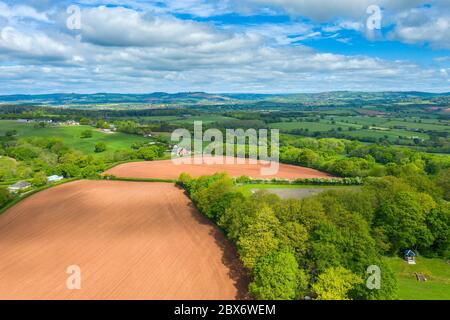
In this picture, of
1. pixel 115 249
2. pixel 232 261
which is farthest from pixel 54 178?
pixel 232 261

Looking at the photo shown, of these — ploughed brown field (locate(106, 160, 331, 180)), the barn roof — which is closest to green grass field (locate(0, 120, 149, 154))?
ploughed brown field (locate(106, 160, 331, 180))

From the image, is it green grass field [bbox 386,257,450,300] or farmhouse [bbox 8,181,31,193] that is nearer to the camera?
green grass field [bbox 386,257,450,300]

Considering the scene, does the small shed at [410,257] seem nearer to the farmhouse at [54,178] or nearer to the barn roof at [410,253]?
the barn roof at [410,253]

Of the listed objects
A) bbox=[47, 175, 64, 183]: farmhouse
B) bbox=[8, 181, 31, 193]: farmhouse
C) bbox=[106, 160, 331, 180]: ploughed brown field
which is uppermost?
bbox=[106, 160, 331, 180]: ploughed brown field

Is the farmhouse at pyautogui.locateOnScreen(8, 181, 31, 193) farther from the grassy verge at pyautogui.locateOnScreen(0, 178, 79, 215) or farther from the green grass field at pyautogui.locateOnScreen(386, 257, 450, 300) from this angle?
the green grass field at pyautogui.locateOnScreen(386, 257, 450, 300)
